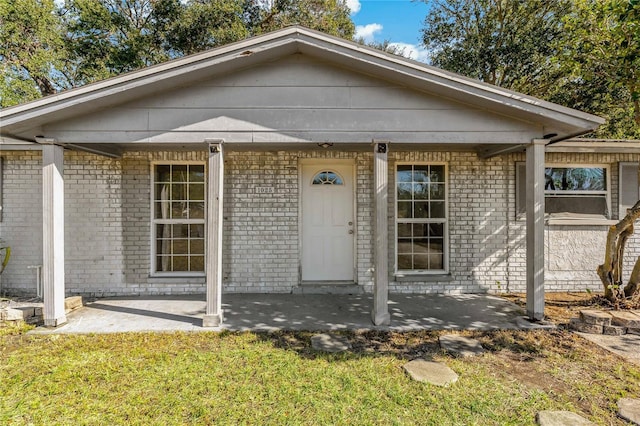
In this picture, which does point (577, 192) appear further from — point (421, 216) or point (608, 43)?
point (421, 216)

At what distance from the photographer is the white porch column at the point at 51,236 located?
4.28 meters

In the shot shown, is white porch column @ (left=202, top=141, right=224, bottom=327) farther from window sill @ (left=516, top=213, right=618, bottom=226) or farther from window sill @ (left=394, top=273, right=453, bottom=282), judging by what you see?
window sill @ (left=516, top=213, right=618, bottom=226)

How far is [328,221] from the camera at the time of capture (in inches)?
242

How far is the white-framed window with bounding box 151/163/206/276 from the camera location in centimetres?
604

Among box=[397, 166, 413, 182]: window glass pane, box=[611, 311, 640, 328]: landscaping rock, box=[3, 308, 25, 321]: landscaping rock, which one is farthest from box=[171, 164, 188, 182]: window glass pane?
box=[611, 311, 640, 328]: landscaping rock

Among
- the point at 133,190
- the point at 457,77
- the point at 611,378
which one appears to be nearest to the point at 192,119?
the point at 133,190

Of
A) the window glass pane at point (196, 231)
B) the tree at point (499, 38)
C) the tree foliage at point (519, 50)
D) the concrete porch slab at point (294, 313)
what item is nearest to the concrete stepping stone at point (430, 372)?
the concrete porch slab at point (294, 313)

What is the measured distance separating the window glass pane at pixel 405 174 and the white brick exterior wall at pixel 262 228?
0.19 metres

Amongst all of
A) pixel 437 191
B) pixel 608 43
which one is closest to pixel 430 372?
pixel 437 191

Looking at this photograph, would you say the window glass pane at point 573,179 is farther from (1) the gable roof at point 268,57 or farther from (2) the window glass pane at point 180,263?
(2) the window glass pane at point 180,263

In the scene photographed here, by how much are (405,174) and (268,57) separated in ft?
10.6

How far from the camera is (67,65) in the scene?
1266cm

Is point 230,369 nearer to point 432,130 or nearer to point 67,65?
point 432,130

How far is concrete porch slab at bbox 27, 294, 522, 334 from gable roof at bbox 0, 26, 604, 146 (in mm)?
2714
